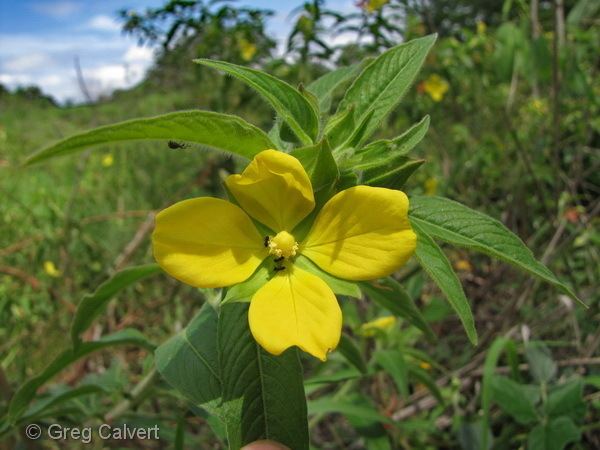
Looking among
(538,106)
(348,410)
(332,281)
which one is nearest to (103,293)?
(332,281)

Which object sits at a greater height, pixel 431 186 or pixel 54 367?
pixel 431 186

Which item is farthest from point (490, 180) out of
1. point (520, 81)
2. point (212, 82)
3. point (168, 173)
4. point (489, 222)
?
point (489, 222)

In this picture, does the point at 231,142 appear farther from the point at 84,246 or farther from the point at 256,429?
the point at 84,246

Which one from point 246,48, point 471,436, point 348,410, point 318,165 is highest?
point 246,48

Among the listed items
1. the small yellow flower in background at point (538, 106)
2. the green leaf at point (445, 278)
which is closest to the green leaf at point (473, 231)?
the green leaf at point (445, 278)

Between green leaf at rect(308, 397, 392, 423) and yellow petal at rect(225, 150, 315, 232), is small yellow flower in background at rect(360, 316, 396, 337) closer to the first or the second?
green leaf at rect(308, 397, 392, 423)

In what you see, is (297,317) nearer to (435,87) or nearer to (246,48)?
(246,48)

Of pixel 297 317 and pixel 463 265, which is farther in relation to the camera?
pixel 463 265
